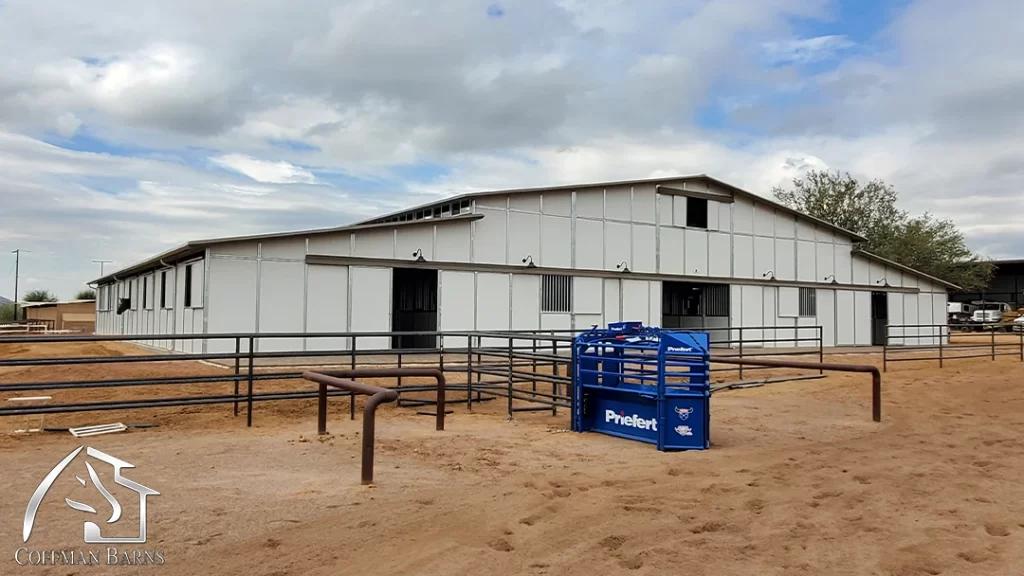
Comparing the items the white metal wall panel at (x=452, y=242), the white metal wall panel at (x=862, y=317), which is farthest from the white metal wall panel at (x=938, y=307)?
the white metal wall panel at (x=452, y=242)

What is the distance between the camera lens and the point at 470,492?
5582 mm

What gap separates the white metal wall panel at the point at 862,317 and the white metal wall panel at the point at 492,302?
643 inches

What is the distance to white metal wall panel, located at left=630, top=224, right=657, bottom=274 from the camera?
78.7 feet

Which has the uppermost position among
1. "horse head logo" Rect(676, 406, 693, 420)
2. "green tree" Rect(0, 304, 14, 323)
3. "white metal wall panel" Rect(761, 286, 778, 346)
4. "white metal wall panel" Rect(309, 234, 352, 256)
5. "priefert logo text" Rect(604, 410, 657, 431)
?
"white metal wall panel" Rect(309, 234, 352, 256)

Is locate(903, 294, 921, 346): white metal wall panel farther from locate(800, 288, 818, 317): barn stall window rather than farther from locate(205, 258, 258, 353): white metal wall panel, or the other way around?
→ locate(205, 258, 258, 353): white metal wall panel

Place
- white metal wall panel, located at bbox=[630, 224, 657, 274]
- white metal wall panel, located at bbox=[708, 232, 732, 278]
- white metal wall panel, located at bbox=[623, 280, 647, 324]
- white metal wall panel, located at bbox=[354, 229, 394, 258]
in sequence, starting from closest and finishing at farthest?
white metal wall panel, located at bbox=[354, 229, 394, 258] < white metal wall panel, located at bbox=[623, 280, 647, 324] < white metal wall panel, located at bbox=[630, 224, 657, 274] < white metal wall panel, located at bbox=[708, 232, 732, 278]

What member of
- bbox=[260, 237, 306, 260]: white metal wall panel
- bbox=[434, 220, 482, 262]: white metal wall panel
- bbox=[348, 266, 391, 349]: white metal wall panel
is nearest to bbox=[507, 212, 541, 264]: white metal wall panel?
bbox=[434, 220, 482, 262]: white metal wall panel

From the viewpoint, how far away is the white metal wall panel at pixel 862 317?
2902 centimetres

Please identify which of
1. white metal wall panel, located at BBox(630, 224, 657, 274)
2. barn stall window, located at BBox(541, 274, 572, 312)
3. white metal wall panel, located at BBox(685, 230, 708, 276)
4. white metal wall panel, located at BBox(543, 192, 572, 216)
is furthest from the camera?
white metal wall panel, located at BBox(685, 230, 708, 276)

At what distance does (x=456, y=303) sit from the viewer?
2011cm

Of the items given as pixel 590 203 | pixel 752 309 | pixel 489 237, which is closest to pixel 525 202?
pixel 489 237

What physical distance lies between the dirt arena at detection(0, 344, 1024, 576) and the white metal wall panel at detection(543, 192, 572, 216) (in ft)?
43.8

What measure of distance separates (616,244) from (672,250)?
2561 mm

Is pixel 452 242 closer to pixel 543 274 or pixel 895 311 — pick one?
pixel 543 274
